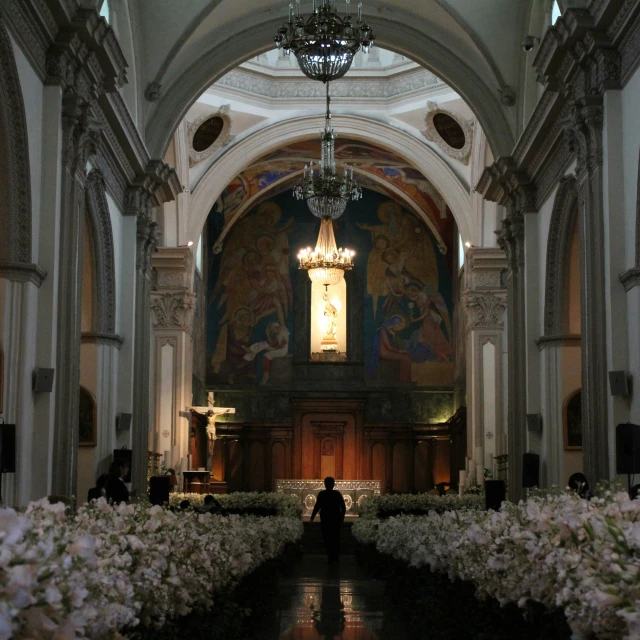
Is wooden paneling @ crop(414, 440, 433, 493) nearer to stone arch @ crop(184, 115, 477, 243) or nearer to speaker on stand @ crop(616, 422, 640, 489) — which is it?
stone arch @ crop(184, 115, 477, 243)

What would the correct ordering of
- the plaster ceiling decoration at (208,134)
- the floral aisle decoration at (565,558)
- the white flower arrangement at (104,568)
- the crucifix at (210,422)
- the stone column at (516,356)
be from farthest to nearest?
1. the crucifix at (210,422)
2. the plaster ceiling decoration at (208,134)
3. the stone column at (516,356)
4. the floral aisle decoration at (565,558)
5. the white flower arrangement at (104,568)

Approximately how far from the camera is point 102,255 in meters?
16.4

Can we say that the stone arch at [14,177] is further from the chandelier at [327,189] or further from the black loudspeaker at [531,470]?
the chandelier at [327,189]

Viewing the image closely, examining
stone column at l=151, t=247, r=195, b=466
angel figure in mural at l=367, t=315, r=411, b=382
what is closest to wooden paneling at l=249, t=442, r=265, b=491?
angel figure in mural at l=367, t=315, r=411, b=382

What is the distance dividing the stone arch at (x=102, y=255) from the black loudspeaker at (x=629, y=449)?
24.9 ft

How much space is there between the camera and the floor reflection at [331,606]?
8875 mm

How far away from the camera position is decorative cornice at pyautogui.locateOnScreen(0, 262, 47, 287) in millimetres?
11414

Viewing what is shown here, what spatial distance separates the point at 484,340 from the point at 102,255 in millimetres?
11041

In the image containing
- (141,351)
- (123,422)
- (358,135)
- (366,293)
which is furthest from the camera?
(366,293)

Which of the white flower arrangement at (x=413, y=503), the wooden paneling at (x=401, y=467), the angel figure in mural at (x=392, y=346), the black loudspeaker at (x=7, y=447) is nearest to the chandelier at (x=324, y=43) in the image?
the black loudspeaker at (x=7, y=447)

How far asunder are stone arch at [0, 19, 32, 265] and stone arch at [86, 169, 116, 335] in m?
3.46

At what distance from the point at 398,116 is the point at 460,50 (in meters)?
7.47

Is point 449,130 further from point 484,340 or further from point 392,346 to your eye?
point 392,346

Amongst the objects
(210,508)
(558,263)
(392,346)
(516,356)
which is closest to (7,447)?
(210,508)
